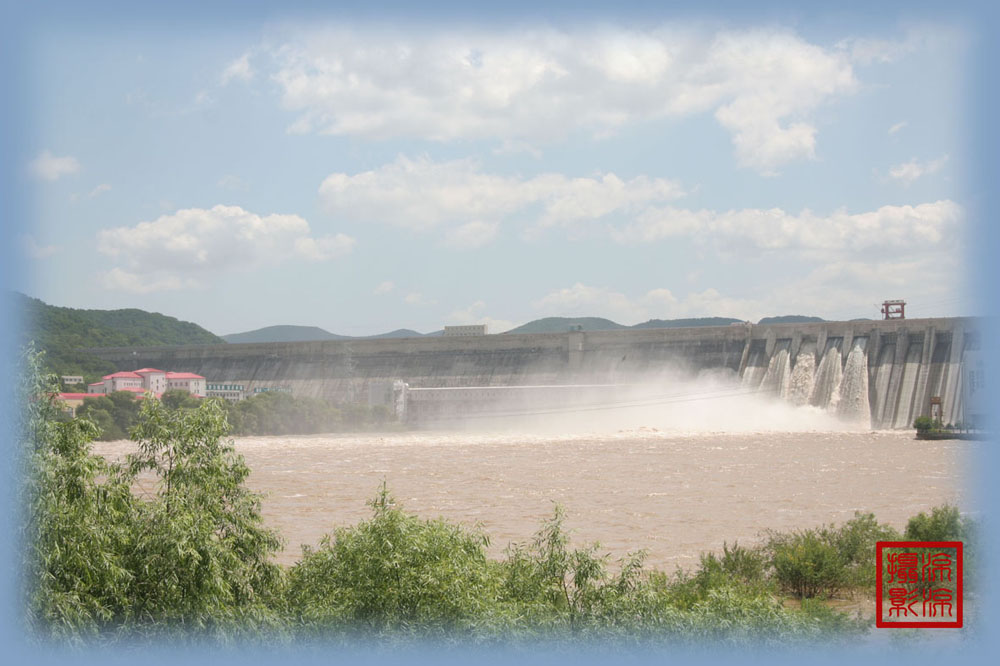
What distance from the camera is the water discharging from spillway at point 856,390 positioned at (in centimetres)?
4106

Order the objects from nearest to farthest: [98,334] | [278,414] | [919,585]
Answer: [919,585], [278,414], [98,334]

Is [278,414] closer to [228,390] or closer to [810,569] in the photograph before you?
[228,390]

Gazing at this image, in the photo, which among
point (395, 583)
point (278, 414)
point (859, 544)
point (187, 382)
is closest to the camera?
point (395, 583)

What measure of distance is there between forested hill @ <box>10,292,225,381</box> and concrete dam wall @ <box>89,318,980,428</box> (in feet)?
7.70

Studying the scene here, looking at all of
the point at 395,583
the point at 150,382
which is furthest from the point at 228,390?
the point at 395,583

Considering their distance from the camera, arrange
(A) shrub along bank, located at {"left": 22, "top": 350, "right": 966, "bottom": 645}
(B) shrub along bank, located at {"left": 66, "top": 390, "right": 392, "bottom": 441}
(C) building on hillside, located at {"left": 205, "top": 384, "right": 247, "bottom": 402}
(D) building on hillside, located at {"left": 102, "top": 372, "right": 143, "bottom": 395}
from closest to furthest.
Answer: (A) shrub along bank, located at {"left": 22, "top": 350, "right": 966, "bottom": 645}
(B) shrub along bank, located at {"left": 66, "top": 390, "right": 392, "bottom": 441}
(D) building on hillside, located at {"left": 102, "top": 372, "right": 143, "bottom": 395}
(C) building on hillside, located at {"left": 205, "top": 384, "right": 247, "bottom": 402}

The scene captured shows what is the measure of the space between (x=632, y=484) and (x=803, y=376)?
2693cm

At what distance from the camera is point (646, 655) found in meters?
5.97

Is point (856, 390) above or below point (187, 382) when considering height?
above

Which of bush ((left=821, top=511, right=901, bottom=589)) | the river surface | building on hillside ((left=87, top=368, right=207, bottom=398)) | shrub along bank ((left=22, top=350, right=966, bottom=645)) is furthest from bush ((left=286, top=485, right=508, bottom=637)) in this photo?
building on hillside ((left=87, top=368, right=207, bottom=398))

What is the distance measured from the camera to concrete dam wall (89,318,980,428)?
40750mm

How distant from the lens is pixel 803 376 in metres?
44.8

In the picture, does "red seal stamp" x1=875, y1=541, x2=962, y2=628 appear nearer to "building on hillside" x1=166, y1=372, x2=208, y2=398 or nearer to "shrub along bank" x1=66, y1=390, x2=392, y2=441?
"shrub along bank" x1=66, y1=390, x2=392, y2=441

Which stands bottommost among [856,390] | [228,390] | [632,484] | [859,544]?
[632,484]
